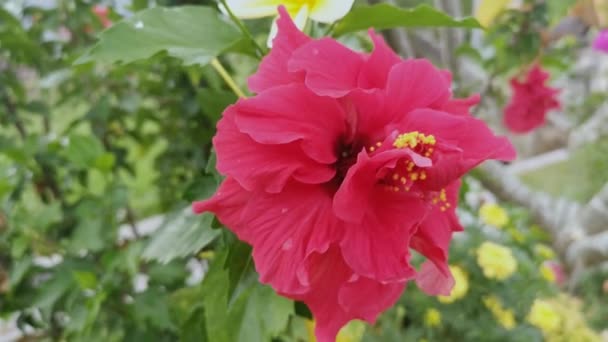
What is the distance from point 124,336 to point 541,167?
89.9 inches

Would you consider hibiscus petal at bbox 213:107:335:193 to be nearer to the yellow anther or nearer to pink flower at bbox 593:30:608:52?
the yellow anther

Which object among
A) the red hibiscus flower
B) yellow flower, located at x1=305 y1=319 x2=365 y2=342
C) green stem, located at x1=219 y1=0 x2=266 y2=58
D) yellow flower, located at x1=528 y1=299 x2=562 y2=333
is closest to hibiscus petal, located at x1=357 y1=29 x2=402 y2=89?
green stem, located at x1=219 y1=0 x2=266 y2=58

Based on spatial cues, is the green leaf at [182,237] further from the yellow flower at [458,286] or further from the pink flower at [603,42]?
the pink flower at [603,42]

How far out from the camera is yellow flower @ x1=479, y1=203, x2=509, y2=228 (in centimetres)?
114

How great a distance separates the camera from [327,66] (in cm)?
32

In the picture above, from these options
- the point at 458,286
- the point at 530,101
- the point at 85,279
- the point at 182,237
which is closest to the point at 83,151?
the point at 85,279

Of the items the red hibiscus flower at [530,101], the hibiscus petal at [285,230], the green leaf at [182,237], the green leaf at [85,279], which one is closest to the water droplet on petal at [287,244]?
the hibiscus petal at [285,230]

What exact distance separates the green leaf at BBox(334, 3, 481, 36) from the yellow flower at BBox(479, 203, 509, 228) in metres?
0.82

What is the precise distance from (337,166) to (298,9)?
0.13 metres

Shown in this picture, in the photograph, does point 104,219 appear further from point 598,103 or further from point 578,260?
point 598,103

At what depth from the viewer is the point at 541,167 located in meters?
2.52

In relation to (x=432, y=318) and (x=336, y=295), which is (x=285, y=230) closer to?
(x=336, y=295)

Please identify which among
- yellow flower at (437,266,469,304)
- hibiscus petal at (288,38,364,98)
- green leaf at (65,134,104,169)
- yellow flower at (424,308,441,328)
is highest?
hibiscus petal at (288,38,364,98)

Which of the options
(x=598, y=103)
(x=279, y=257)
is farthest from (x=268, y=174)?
(x=598, y=103)
